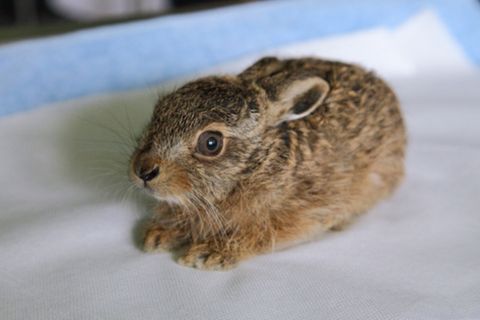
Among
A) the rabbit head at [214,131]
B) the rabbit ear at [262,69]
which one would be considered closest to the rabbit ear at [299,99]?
the rabbit head at [214,131]

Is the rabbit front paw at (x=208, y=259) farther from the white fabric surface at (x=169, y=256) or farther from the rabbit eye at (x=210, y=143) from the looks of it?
the rabbit eye at (x=210, y=143)

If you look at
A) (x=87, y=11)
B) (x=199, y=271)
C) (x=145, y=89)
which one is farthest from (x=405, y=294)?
(x=87, y=11)

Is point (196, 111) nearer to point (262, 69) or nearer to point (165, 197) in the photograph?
point (165, 197)

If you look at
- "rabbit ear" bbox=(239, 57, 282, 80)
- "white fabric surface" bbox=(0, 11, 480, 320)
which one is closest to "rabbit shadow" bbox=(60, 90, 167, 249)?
"white fabric surface" bbox=(0, 11, 480, 320)

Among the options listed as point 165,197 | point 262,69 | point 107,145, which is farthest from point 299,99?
point 107,145

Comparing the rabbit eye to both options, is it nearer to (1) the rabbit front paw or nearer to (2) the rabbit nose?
(2) the rabbit nose

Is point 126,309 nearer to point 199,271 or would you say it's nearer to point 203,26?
point 199,271
